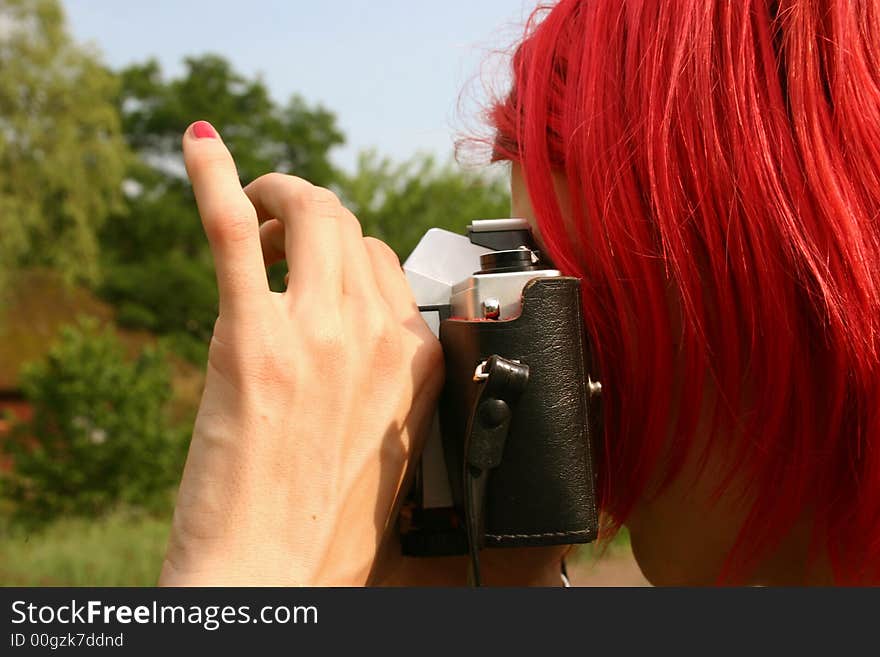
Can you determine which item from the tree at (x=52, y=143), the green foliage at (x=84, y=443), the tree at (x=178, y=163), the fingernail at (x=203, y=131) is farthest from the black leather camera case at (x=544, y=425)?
the tree at (x=178, y=163)

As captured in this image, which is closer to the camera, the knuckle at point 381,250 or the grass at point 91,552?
the knuckle at point 381,250

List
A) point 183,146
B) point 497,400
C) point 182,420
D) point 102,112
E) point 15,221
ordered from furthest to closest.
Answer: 1. point 102,112
2. point 182,420
3. point 15,221
4. point 183,146
5. point 497,400

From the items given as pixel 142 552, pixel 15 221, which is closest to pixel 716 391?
pixel 142 552

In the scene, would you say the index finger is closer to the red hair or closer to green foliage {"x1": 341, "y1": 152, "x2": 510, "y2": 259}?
the red hair

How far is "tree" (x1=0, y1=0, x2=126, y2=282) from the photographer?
547 inches

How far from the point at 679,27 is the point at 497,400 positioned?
474 millimetres

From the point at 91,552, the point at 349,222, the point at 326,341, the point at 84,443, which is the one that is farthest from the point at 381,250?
the point at 84,443

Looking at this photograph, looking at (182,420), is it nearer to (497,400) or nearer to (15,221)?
(15,221)

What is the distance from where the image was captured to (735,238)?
36.6 inches

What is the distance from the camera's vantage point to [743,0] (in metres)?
0.96

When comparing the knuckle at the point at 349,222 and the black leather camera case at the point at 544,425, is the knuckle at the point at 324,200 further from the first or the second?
the black leather camera case at the point at 544,425

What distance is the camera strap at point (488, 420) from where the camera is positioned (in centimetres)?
86

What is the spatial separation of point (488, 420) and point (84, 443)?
912 centimetres

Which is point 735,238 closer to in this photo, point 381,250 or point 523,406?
point 523,406
